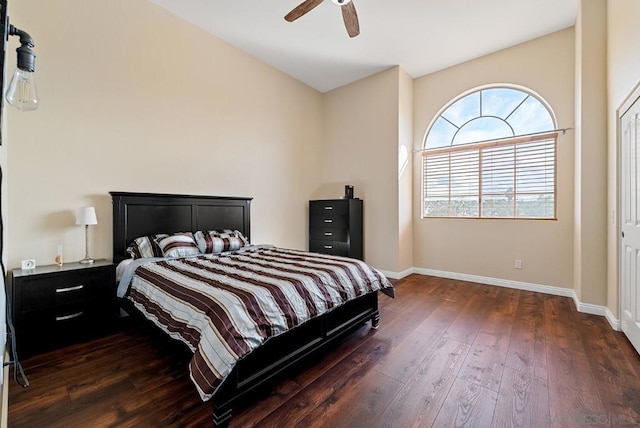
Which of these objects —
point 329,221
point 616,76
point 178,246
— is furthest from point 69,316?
point 616,76

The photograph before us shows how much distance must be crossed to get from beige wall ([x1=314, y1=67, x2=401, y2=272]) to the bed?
6.24 feet

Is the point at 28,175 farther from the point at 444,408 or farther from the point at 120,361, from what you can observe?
the point at 444,408

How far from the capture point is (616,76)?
8.61 feet

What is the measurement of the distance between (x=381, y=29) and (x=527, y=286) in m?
3.94

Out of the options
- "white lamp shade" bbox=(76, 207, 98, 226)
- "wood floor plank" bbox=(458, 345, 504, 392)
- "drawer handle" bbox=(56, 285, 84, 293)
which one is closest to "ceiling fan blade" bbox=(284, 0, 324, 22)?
"white lamp shade" bbox=(76, 207, 98, 226)

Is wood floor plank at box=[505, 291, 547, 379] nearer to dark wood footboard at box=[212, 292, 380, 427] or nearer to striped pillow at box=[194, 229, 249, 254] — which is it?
dark wood footboard at box=[212, 292, 380, 427]

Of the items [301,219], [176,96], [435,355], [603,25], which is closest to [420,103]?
[603,25]

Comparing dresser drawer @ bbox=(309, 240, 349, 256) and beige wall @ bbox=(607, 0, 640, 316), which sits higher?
beige wall @ bbox=(607, 0, 640, 316)

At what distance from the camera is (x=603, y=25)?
9.66 feet

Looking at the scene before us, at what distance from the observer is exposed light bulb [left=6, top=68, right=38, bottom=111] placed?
110cm

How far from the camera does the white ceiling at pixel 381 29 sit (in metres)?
3.25

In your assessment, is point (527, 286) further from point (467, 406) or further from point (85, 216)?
point (85, 216)

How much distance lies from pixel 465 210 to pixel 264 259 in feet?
10.8

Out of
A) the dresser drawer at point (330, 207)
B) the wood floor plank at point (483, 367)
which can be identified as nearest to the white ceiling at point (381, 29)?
the dresser drawer at point (330, 207)
